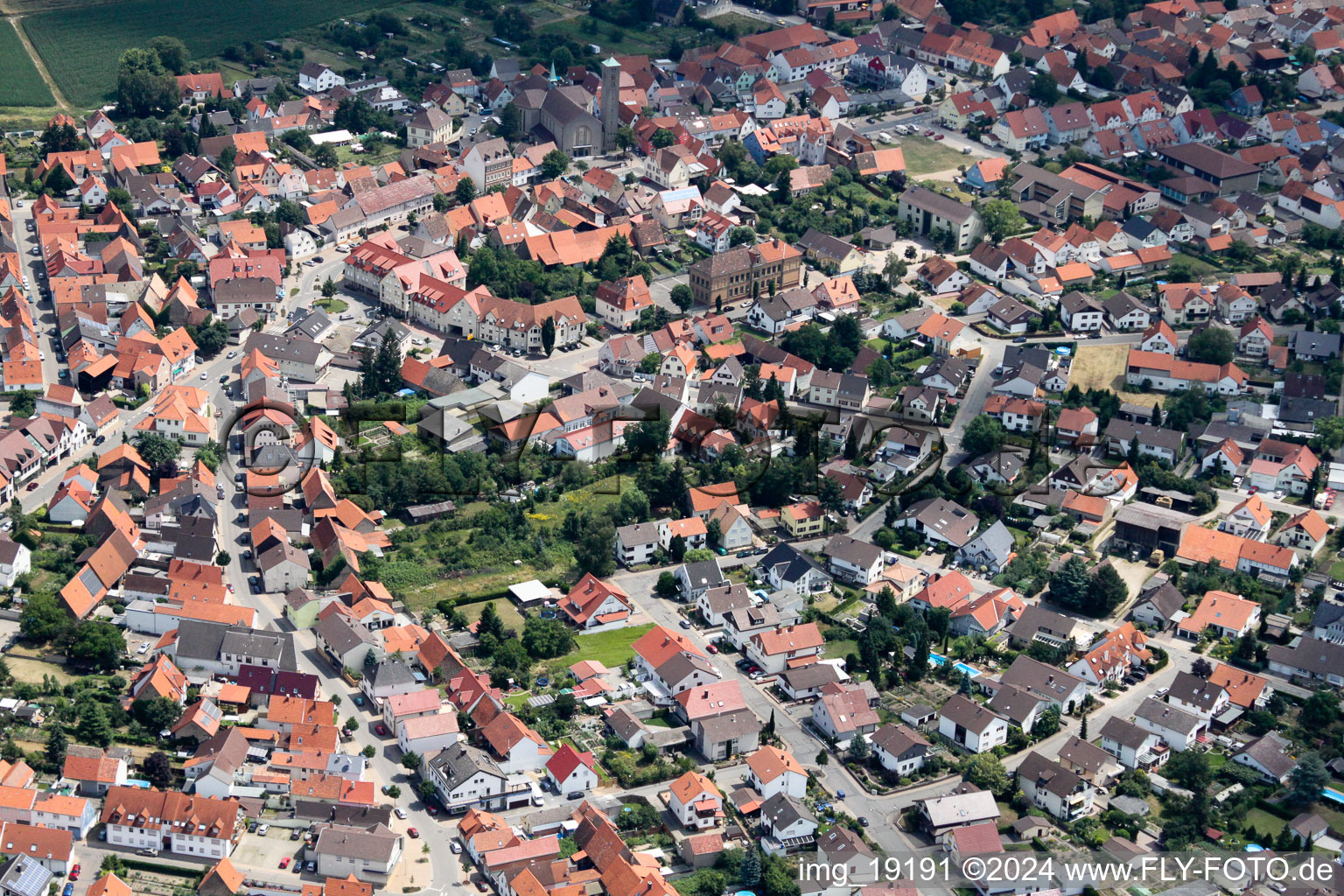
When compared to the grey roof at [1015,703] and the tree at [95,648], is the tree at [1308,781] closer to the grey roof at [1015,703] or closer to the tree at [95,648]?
the grey roof at [1015,703]

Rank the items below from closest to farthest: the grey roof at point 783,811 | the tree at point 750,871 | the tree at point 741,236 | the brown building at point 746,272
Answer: the tree at point 750,871 → the grey roof at point 783,811 → the brown building at point 746,272 → the tree at point 741,236

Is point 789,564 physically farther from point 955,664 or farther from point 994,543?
point 994,543

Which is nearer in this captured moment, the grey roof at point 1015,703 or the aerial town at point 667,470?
the aerial town at point 667,470

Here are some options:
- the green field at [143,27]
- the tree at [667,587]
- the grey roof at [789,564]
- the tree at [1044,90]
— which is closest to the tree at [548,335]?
the tree at [667,587]

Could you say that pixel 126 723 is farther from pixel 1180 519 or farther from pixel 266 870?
pixel 1180 519

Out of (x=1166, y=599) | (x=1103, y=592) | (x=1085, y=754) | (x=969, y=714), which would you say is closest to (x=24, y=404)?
(x=969, y=714)

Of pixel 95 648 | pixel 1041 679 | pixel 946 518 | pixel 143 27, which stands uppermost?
pixel 95 648

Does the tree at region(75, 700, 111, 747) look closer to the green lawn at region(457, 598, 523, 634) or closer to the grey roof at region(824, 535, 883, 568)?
the green lawn at region(457, 598, 523, 634)
